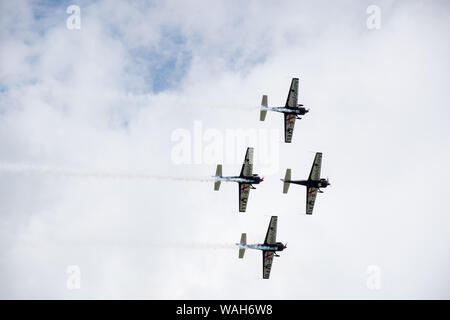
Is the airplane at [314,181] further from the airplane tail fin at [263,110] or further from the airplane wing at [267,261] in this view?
the airplane wing at [267,261]

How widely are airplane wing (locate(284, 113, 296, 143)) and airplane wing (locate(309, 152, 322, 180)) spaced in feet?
18.9

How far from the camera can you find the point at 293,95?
91.6m

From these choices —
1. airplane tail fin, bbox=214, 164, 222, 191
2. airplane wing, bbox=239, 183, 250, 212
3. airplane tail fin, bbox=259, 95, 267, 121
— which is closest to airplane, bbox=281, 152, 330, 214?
airplane wing, bbox=239, 183, 250, 212

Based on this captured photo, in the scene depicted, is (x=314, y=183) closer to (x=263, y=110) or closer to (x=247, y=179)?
(x=247, y=179)

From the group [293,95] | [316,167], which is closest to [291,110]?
[293,95]

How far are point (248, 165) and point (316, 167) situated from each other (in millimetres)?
9704

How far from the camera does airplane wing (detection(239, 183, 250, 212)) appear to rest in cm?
9162

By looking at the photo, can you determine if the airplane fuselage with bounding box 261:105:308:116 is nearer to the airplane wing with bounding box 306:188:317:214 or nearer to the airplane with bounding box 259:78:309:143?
the airplane with bounding box 259:78:309:143

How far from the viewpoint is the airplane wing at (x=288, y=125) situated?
306ft

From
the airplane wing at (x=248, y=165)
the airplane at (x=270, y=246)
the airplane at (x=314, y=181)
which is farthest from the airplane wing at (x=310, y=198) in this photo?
the airplane wing at (x=248, y=165)
